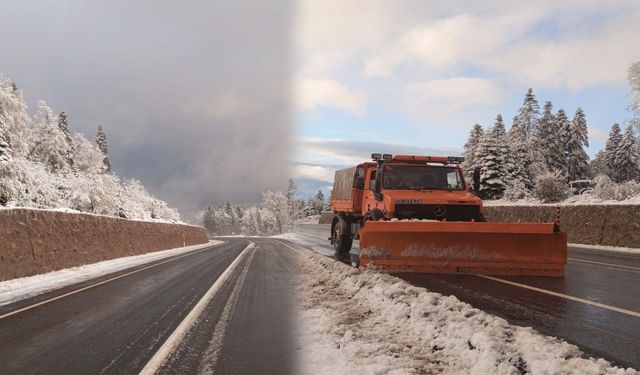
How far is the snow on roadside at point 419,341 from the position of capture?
4.24 m

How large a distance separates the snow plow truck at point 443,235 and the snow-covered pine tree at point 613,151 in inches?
2889

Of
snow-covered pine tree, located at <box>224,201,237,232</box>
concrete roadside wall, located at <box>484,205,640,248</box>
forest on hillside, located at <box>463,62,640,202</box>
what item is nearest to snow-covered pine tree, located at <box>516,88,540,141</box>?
forest on hillside, located at <box>463,62,640,202</box>

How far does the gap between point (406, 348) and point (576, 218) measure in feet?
81.7

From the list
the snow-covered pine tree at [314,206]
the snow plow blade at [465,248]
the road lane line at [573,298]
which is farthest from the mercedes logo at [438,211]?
the snow-covered pine tree at [314,206]

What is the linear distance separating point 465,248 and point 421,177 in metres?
2.73

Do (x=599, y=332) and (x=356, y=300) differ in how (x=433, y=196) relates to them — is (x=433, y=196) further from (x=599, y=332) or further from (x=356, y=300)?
(x=599, y=332)

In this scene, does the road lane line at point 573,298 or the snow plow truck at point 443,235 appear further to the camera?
the snow plow truck at point 443,235

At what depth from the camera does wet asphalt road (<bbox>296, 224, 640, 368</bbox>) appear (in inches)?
195

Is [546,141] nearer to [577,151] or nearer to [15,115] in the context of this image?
[577,151]

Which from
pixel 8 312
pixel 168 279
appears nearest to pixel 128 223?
pixel 168 279

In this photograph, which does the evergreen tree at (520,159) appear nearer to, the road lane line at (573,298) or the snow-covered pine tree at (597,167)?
→ the snow-covered pine tree at (597,167)

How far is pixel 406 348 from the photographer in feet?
17.7

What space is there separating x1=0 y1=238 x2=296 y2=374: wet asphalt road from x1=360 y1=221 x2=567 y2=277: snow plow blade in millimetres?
2375

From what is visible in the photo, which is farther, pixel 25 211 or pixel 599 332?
pixel 25 211
